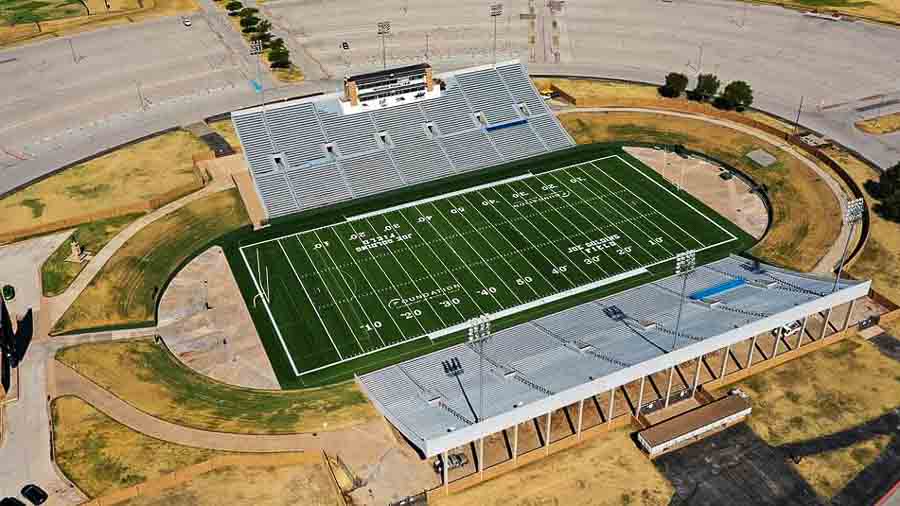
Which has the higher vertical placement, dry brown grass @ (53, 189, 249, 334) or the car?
dry brown grass @ (53, 189, 249, 334)

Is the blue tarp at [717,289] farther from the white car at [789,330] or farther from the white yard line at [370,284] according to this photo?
the white yard line at [370,284]

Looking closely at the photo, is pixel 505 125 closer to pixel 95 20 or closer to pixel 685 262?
pixel 685 262

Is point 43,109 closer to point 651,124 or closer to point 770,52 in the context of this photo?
point 651,124

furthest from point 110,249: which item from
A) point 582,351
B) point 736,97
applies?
point 736,97

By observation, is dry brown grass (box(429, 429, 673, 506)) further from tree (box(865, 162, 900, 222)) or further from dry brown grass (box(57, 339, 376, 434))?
tree (box(865, 162, 900, 222))

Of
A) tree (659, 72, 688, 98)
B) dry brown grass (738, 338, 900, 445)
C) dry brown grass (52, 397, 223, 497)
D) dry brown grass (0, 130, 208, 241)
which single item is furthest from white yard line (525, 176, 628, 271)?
dry brown grass (52, 397, 223, 497)
